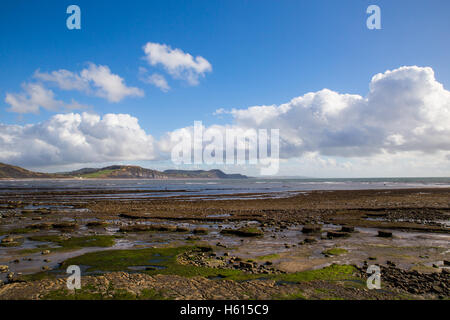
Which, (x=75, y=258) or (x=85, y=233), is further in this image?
(x=85, y=233)

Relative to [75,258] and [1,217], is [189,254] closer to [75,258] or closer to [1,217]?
[75,258]

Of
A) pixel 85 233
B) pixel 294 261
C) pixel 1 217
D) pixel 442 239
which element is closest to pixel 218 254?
pixel 294 261

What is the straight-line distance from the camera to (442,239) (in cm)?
2166

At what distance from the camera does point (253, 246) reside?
65.2 ft

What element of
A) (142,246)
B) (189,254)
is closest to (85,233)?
(142,246)
